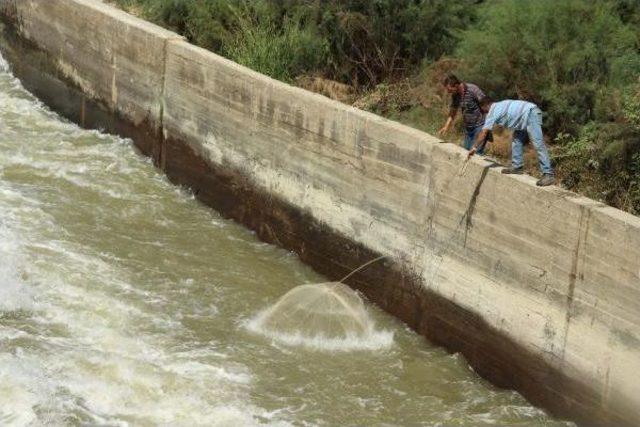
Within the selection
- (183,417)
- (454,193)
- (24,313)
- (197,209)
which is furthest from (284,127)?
(183,417)

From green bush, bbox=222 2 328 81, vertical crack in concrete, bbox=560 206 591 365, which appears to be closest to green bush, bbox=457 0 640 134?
green bush, bbox=222 2 328 81

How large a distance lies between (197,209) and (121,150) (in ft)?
7.36

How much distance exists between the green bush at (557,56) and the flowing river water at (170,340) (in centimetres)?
328

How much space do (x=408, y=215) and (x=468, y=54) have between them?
10.8ft

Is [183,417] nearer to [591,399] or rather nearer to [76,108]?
[591,399]

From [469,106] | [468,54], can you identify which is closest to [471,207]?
[469,106]

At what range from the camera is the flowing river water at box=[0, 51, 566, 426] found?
10.0 metres

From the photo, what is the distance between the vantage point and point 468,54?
14633 millimetres

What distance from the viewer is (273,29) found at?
1673cm

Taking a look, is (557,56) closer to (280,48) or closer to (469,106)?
(469,106)

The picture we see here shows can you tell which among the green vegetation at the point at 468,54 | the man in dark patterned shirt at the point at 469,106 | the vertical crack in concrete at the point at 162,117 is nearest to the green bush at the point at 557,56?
the green vegetation at the point at 468,54

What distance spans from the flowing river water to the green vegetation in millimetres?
2443

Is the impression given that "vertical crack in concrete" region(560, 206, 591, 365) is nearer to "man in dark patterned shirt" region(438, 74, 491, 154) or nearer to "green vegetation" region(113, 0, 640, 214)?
"green vegetation" region(113, 0, 640, 214)

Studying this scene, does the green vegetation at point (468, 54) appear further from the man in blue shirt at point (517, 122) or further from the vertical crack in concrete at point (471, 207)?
the vertical crack in concrete at point (471, 207)
